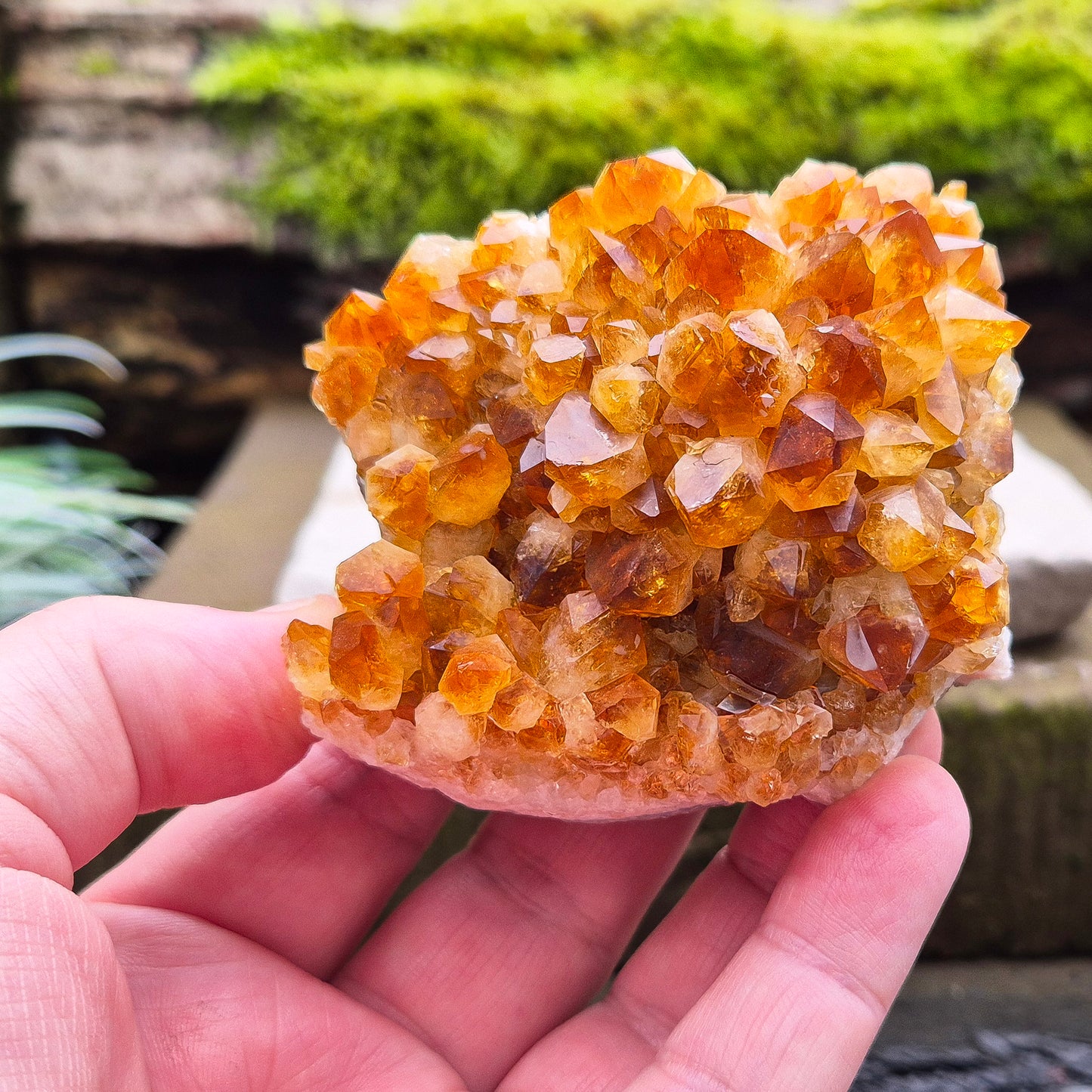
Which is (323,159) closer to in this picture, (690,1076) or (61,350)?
(61,350)

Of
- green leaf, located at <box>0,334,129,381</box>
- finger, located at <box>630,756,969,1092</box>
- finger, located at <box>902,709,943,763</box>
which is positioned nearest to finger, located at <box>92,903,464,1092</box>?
finger, located at <box>630,756,969,1092</box>

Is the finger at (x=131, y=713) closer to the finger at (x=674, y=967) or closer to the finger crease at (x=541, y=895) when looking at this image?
the finger crease at (x=541, y=895)

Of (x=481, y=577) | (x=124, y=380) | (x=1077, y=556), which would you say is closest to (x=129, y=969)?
(x=481, y=577)

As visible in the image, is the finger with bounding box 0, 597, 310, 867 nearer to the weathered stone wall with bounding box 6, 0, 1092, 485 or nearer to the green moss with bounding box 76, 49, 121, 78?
the weathered stone wall with bounding box 6, 0, 1092, 485

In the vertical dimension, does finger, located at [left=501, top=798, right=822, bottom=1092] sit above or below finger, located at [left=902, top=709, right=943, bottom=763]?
below

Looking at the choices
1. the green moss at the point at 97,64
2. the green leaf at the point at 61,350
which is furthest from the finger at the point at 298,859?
the green moss at the point at 97,64

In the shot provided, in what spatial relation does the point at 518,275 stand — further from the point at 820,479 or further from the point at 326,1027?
the point at 326,1027

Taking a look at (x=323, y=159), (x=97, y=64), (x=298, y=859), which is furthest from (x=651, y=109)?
(x=298, y=859)
